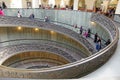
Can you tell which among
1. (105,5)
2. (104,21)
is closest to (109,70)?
(104,21)

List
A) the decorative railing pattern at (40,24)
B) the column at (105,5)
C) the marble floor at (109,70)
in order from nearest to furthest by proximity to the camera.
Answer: the marble floor at (109,70), the decorative railing pattern at (40,24), the column at (105,5)

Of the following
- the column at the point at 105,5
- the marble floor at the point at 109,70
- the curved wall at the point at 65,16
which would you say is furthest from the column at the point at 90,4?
the marble floor at the point at 109,70

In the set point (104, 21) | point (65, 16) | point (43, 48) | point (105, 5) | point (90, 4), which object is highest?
point (90, 4)

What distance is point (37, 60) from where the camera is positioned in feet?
52.2

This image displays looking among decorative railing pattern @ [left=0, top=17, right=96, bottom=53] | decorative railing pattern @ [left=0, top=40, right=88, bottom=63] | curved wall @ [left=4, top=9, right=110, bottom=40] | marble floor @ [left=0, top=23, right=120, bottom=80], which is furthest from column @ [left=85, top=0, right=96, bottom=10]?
marble floor @ [left=0, top=23, right=120, bottom=80]

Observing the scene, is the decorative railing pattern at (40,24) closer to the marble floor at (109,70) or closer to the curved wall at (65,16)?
the curved wall at (65,16)

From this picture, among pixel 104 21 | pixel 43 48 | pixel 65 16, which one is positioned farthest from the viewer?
pixel 43 48

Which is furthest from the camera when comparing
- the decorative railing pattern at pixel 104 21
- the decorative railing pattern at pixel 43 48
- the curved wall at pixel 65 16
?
the decorative railing pattern at pixel 43 48

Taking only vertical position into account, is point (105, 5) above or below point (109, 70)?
above

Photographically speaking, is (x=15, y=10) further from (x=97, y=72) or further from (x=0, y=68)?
(x=97, y=72)

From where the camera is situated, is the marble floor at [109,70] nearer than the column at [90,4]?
Yes

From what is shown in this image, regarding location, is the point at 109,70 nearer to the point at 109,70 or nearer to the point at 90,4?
the point at 109,70

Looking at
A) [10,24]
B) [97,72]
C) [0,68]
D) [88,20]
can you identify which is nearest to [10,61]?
[10,24]

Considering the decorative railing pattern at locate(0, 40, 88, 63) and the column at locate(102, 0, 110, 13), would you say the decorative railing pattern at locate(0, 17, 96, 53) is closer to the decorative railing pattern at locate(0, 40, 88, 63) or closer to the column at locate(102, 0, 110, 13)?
the decorative railing pattern at locate(0, 40, 88, 63)
